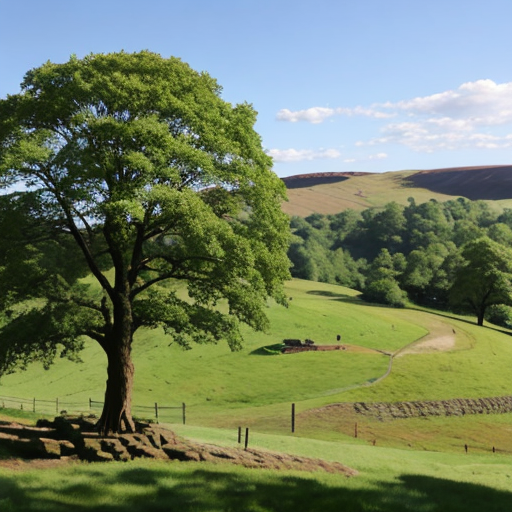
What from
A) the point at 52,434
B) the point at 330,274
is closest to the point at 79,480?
the point at 52,434

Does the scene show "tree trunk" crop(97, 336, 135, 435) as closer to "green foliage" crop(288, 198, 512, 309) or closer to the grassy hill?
the grassy hill

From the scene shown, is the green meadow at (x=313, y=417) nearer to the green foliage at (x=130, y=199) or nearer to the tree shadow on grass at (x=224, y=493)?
the tree shadow on grass at (x=224, y=493)

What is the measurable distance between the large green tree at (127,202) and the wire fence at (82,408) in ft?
59.3

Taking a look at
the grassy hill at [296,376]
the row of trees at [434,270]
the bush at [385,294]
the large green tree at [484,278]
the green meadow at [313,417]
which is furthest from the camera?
the bush at [385,294]

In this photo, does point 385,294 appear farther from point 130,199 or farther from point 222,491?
point 222,491

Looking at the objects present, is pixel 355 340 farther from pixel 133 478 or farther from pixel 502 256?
pixel 133 478

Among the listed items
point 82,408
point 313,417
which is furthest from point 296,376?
point 82,408

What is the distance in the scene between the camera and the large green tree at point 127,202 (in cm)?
2497

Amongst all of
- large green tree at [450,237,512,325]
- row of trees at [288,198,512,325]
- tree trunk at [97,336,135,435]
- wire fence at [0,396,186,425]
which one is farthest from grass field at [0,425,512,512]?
row of trees at [288,198,512,325]

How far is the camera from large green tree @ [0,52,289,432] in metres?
25.0

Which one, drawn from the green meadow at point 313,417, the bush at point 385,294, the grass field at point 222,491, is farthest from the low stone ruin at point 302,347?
the grass field at point 222,491

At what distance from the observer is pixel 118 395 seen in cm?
2827

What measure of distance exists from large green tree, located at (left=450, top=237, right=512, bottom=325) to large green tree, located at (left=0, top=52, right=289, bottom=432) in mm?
73411

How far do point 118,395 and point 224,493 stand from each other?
1255 centimetres
